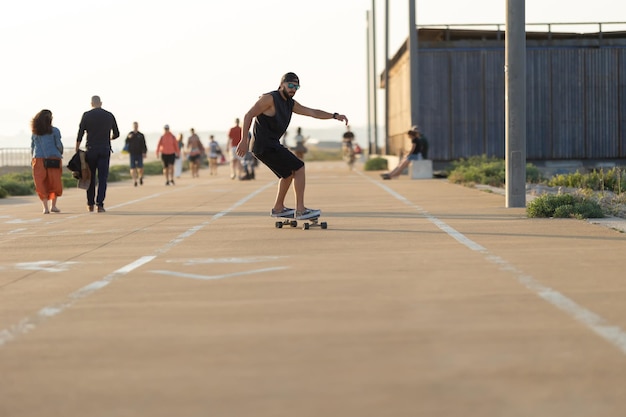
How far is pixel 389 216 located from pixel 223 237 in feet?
13.4

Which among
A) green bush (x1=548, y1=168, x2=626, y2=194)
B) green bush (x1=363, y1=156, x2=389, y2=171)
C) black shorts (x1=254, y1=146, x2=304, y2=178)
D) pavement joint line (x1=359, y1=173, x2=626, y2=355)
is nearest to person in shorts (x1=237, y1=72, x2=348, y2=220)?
black shorts (x1=254, y1=146, x2=304, y2=178)

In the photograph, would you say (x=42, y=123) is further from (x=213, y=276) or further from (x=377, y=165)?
(x=377, y=165)

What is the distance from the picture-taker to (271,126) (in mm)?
15695

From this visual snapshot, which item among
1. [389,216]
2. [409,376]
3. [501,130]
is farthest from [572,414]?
[501,130]

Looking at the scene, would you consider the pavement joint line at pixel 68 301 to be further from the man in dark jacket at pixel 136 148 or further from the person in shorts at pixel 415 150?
the man in dark jacket at pixel 136 148

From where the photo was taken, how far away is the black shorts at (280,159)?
615 inches

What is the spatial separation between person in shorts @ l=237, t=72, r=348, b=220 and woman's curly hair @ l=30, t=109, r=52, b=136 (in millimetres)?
6584

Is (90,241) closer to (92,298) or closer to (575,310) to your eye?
(92,298)

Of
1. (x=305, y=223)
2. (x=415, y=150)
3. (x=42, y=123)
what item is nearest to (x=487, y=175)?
(x=415, y=150)

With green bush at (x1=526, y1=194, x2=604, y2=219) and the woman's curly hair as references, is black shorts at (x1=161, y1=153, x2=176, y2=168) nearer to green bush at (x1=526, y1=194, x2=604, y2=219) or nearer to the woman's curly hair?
the woman's curly hair

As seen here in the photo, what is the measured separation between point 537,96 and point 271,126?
28740 mm

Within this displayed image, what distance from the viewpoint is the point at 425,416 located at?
5.10 meters

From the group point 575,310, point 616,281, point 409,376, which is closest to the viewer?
point 409,376

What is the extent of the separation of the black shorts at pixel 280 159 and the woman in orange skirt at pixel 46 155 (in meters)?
6.32
